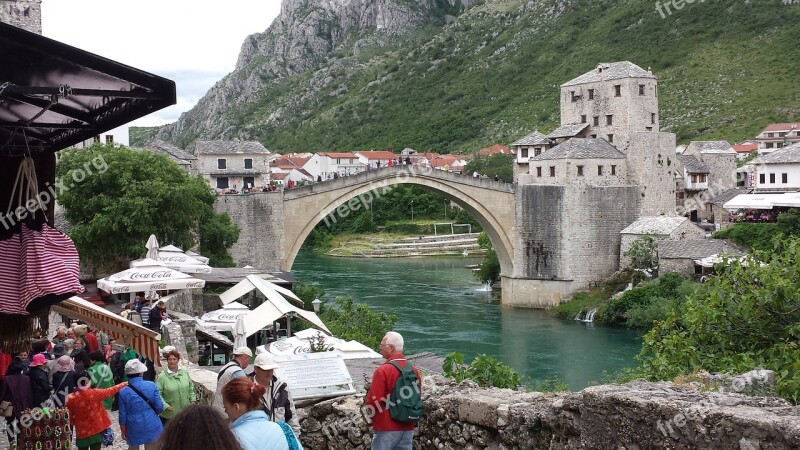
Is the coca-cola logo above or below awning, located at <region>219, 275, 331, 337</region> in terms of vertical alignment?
above

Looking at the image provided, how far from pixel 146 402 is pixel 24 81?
3234 millimetres

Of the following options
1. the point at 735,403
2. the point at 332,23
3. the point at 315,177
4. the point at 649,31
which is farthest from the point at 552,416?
the point at 332,23

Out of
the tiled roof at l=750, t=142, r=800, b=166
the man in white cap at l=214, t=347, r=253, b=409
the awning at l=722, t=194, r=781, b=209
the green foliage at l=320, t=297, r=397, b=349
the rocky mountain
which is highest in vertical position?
the rocky mountain

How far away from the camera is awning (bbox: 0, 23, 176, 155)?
142 inches

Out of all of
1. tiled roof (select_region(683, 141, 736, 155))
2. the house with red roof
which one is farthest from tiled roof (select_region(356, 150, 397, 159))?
tiled roof (select_region(683, 141, 736, 155))

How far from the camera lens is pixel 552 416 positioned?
5426 millimetres

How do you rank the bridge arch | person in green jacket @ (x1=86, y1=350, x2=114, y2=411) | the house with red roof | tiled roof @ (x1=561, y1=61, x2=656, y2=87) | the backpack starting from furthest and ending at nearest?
the house with red roof → tiled roof @ (x1=561, y1=61, x2=656, y2=87) → the bridge arch → person in green jacket @ (x1=86, y1=350, x2=114, y2=411) → the backpack

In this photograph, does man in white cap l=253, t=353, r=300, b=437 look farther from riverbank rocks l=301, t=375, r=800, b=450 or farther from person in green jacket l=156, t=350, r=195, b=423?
person in green jacket l=156, t=350, r=195, b=423

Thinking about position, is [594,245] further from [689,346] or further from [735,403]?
[735,403]

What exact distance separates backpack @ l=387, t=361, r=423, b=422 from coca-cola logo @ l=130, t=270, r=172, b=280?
9506mm

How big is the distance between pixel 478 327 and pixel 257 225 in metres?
8.99

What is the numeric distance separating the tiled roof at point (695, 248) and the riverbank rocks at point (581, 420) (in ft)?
90.8

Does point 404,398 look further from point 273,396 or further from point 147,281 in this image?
point 147,281

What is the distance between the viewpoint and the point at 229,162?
48.4 m
